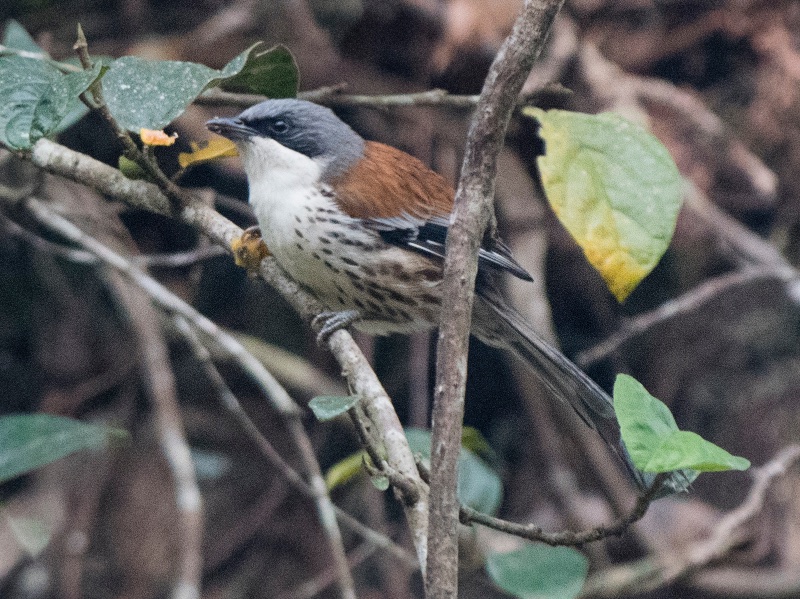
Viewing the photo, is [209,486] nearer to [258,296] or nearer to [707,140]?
[258,296]

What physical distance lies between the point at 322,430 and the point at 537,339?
190cm

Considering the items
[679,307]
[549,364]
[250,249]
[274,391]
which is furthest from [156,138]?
[679,307]

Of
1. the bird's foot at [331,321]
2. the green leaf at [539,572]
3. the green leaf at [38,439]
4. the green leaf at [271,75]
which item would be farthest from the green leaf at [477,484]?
the green leaf at [271,75]

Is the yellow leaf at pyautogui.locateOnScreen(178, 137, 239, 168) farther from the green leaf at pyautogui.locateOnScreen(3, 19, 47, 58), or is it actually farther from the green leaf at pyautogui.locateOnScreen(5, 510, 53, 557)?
the green leaf at pyautogui.locateOnScreen(5, 510, 53, 557)

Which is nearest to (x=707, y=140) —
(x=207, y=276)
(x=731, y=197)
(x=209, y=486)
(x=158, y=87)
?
(x=731, y=197)

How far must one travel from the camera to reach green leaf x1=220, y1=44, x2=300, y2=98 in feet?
8.19

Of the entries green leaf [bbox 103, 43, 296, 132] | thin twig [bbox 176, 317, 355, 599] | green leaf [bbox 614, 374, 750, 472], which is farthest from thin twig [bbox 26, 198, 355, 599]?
green leaf [bbox 614, 374, 750, 472]

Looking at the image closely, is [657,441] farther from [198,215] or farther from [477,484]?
[477,484]

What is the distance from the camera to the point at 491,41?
420 centimetres

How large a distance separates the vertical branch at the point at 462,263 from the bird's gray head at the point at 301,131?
1.31 meters

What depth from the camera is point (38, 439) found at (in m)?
2.78

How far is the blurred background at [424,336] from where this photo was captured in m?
4.10

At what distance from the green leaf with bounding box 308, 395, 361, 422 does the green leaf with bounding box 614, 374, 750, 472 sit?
1.59 ft

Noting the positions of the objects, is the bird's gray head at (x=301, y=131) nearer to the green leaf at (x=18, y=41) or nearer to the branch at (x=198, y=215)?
the branch at (x=198, y=215)
